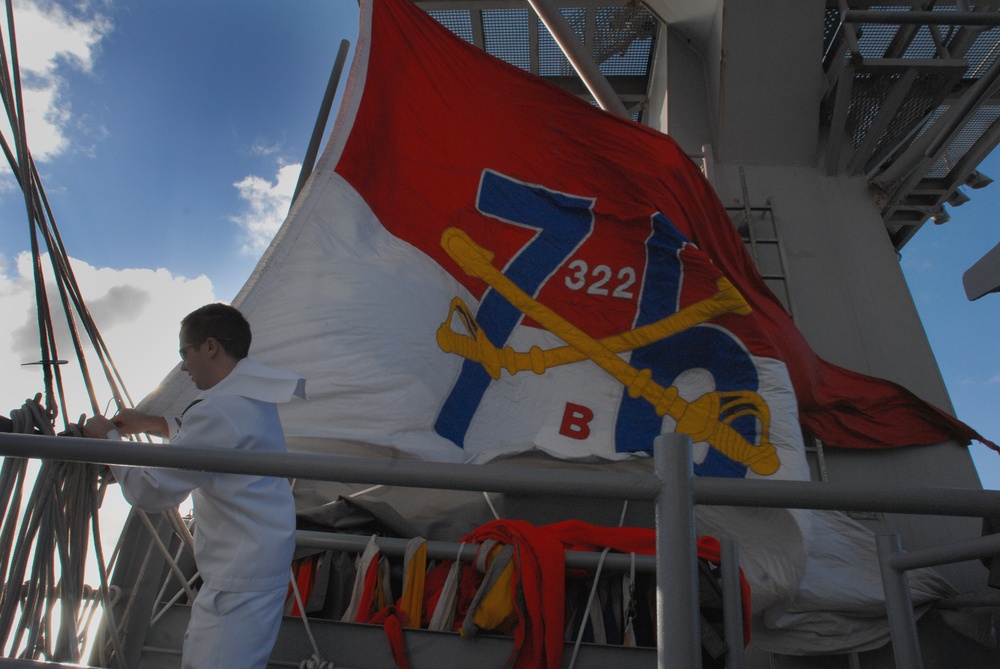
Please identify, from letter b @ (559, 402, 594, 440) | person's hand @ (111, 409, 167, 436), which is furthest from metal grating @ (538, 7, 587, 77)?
person's hand @ (111, 409, 167, 436)

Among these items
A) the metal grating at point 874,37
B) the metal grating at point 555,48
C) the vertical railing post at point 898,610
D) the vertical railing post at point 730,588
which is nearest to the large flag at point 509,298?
the vertical railing post at point 898,610

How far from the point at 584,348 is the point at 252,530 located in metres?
1.97

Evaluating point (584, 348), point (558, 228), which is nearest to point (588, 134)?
point (558, 228)

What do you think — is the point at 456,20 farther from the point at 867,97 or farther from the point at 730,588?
the point at 730,588

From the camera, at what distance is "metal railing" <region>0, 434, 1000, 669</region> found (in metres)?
0.97

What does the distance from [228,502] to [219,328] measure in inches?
17.4

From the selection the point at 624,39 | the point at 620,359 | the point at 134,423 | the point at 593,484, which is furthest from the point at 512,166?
the point at 624,39

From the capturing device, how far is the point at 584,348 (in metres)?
3.31

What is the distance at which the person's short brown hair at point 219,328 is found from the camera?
1.78 meters

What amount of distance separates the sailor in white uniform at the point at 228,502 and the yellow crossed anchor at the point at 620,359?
139 cm

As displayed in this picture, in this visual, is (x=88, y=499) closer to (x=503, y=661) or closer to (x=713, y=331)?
(x=503, y=661)

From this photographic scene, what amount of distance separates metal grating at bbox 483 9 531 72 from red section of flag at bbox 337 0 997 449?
11.0ft

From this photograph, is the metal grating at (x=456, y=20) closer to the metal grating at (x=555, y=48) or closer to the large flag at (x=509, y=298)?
the metal grating at (x=555, y=48)

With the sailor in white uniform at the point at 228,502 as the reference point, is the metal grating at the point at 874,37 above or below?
above
